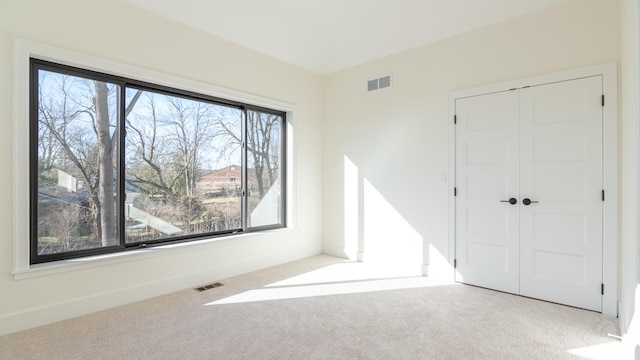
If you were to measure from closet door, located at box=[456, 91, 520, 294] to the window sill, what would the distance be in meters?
2.94

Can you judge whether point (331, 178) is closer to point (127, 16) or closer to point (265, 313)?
point (265, 313)

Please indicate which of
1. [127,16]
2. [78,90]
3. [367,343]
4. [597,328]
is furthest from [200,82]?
[597,328]

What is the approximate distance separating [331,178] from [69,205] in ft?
11.4

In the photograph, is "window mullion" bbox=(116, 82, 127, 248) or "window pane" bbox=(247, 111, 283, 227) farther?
"window pane" bbox=(247, 111, 283, 227)

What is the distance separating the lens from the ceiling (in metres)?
3.54

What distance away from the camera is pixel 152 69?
3.44 meters

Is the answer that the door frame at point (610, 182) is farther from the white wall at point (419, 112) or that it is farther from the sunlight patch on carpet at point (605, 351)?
the sunlight patch on carpet at point (605, 351)

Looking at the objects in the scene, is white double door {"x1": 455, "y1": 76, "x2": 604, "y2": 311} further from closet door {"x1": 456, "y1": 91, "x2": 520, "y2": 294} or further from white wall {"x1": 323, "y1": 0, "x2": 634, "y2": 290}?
white wall {"x1": 323, "y1": 0, "x2": 634, "y2": 290}

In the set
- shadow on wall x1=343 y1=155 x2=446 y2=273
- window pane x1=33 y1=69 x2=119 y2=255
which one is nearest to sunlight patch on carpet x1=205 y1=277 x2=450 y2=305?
shadow on wall x1=343 y1=155 x2=446 y2=273

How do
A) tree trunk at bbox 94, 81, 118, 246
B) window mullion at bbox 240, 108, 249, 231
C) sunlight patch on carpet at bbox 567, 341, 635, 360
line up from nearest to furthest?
sunlight patch on carpet at bbox 567, 341, 635, 360
tree trunk at bbox 94, 81, 118, 246
window mullion at bbox 240, 108, 249, 231

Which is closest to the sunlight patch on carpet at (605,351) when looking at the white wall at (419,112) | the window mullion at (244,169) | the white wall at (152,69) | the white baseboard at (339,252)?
the white wall at (419,112)

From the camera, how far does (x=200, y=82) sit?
12.6ft

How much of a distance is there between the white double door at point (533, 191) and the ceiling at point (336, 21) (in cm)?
95

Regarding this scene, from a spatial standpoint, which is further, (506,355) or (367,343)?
(367,343)
